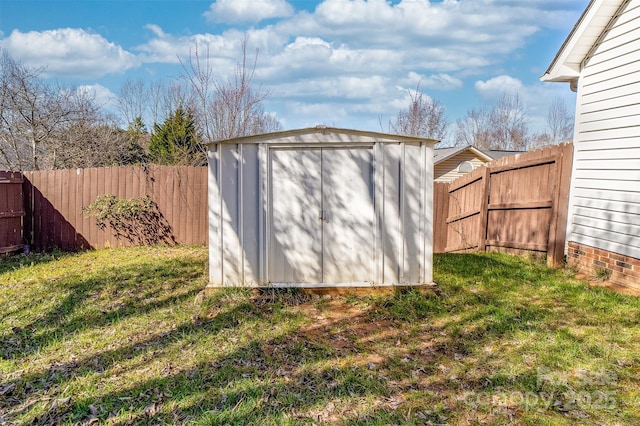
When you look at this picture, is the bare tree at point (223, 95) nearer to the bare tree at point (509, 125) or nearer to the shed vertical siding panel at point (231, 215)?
the shed vertical siding panel at point (231, 215)

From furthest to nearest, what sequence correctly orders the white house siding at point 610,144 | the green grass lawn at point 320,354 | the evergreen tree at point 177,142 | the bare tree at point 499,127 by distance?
the bare tree at point 499,127
the evergreen tree at point 177,142
the white house siding at point 610,144
the green grass lawn at point 320,354

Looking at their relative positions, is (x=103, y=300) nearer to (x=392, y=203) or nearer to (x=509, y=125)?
(x=392, y=203)

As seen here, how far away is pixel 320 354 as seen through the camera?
3.39 metres

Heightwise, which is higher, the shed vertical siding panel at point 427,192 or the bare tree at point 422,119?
the bare tree at point 422,119

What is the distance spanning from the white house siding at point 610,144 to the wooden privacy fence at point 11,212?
9823 mm

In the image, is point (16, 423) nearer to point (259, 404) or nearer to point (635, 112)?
point (259, 404)

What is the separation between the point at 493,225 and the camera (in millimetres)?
7246

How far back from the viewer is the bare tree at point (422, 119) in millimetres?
22250

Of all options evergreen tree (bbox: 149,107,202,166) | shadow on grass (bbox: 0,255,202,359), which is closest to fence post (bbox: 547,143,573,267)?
shadow on grass (bbox: 0,255,202,359)

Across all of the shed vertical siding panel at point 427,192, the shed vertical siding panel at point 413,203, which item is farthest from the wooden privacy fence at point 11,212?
the shed vertical siding panel at point 427,192

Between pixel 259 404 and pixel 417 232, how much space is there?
2.86m

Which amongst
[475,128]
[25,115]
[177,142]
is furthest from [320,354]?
[475,128]

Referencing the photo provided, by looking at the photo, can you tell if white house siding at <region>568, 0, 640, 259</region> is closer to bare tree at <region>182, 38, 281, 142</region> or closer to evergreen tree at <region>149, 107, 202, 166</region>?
bare tree at <region>182, 38, 281, 142</region>

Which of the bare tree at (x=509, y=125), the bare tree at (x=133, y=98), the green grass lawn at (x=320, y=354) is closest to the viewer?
the green grass lawn at (x=320, y=354)
